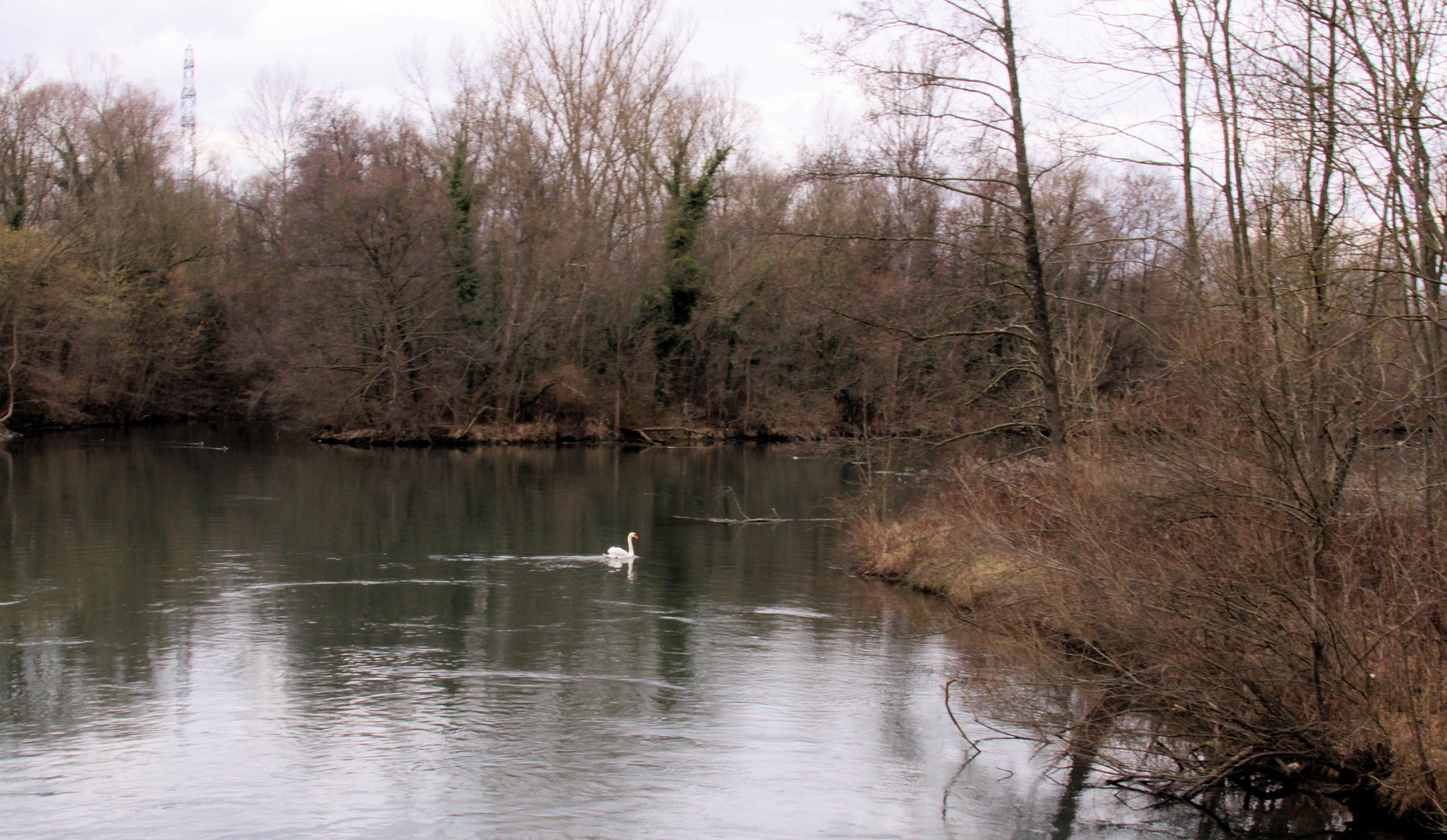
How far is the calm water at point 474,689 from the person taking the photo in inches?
355

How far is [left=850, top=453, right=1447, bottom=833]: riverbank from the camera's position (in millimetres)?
8078

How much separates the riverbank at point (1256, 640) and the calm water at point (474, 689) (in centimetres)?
83

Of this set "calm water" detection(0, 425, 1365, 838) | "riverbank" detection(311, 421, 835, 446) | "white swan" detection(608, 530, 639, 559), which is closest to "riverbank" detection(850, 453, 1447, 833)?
"calm water" detection(0, 425, 1365, 838)

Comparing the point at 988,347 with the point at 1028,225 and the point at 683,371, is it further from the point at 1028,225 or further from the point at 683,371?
the point at 683,371

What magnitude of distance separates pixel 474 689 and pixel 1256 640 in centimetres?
760

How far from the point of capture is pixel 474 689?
1235 cm

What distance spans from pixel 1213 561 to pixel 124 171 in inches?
2204

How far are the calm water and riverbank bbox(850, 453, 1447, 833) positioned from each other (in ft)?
2.72

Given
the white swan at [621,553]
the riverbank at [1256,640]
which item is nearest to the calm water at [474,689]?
the white swan at [621,553]

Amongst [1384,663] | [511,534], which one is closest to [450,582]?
[511,534]

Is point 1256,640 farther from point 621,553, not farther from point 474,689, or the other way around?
point 621,553

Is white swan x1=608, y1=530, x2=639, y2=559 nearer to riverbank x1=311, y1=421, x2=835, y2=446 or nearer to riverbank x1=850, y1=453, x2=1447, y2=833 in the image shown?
riverbank x1=850, y1=453, x2=1447, y2=833

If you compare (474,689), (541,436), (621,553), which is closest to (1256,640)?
(474,689)

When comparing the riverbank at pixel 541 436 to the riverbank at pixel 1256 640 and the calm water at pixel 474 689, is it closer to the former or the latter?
the calm water at pixel 474 689
